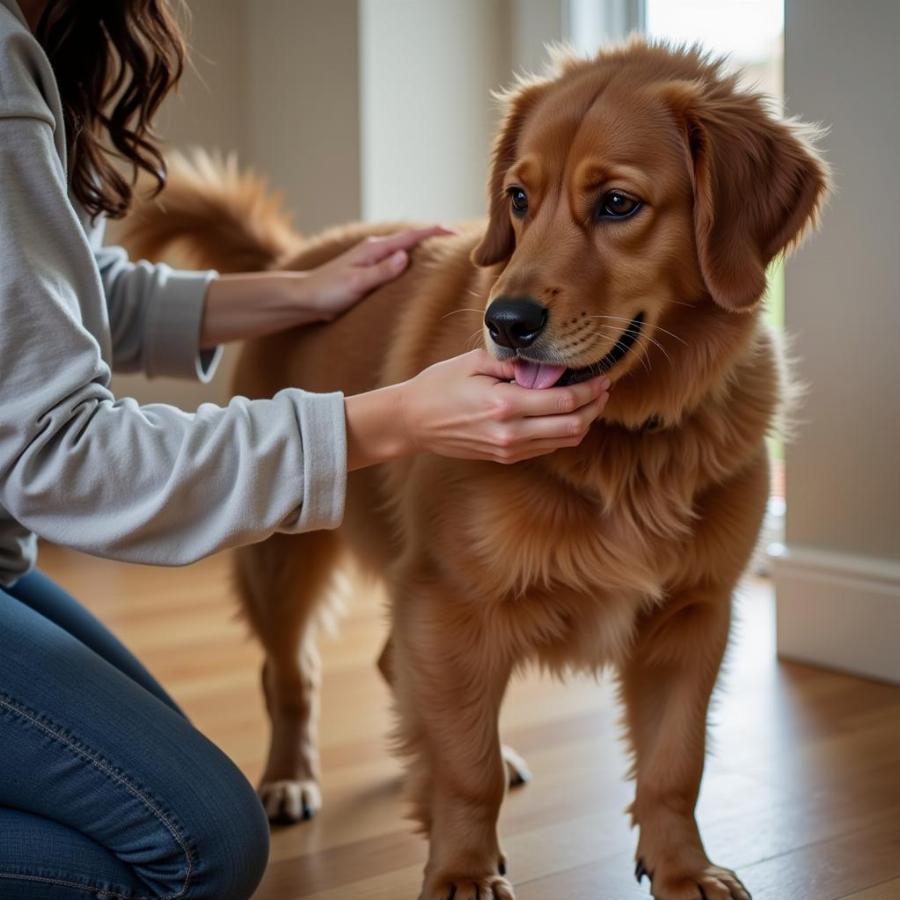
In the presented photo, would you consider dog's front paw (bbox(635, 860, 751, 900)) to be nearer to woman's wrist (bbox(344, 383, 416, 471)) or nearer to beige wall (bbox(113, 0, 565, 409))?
woman's wrist (bbox(344, 383, 416, 471))

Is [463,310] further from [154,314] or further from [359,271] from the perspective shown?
[154,314]

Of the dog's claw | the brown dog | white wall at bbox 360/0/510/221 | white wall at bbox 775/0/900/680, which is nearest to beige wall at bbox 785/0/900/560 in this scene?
white wall at bbox 775/0/900/680

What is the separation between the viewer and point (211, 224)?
220 centimetres

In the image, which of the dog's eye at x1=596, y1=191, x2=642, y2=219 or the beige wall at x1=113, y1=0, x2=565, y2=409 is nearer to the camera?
the dog's eye at x1=596, y1=191, x2=642, y2=219

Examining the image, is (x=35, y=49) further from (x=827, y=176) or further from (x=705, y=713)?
(x=705, y=713)

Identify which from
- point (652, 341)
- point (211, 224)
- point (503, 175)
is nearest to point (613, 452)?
point (652, 341)

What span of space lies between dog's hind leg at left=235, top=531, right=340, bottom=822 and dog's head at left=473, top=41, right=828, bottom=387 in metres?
0.85

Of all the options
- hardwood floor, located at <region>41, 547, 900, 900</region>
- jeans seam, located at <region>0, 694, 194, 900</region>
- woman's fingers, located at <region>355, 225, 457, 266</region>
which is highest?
woman's fingers, located at <region>355, 225, 457, 266</region>

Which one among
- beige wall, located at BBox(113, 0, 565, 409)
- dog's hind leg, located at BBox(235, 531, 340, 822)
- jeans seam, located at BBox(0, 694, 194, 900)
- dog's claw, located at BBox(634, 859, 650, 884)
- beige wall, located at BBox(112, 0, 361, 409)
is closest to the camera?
jeans seam, located at BBox(0, 694, 194, 900)

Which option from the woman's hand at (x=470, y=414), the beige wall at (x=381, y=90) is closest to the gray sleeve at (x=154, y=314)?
the woman's hand at (x=470, y=414)

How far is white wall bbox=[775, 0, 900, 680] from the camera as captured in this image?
227 centimetres

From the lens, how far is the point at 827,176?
4.64 ft

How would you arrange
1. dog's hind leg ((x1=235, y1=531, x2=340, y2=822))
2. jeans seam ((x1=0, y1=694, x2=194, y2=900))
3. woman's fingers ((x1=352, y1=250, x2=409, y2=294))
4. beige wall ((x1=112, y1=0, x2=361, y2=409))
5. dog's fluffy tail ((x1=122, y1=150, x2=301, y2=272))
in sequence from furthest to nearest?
beige wall ((x1=112, y1=0, x2=361, y2=409)), dog's fluffy tail ((x1=122, y1=150, x2=301, y2=272)), dog's hind leg ((x1=235, y1=531, x2=340, y2=822)), woman's fingers ((x1=352, y1=250, x2=409, y2=294)), jeans seam ((x1=0, y1=694, x2=194, y2=900))

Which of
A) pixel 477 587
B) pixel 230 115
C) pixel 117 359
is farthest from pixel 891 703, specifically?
pixel 230 115
